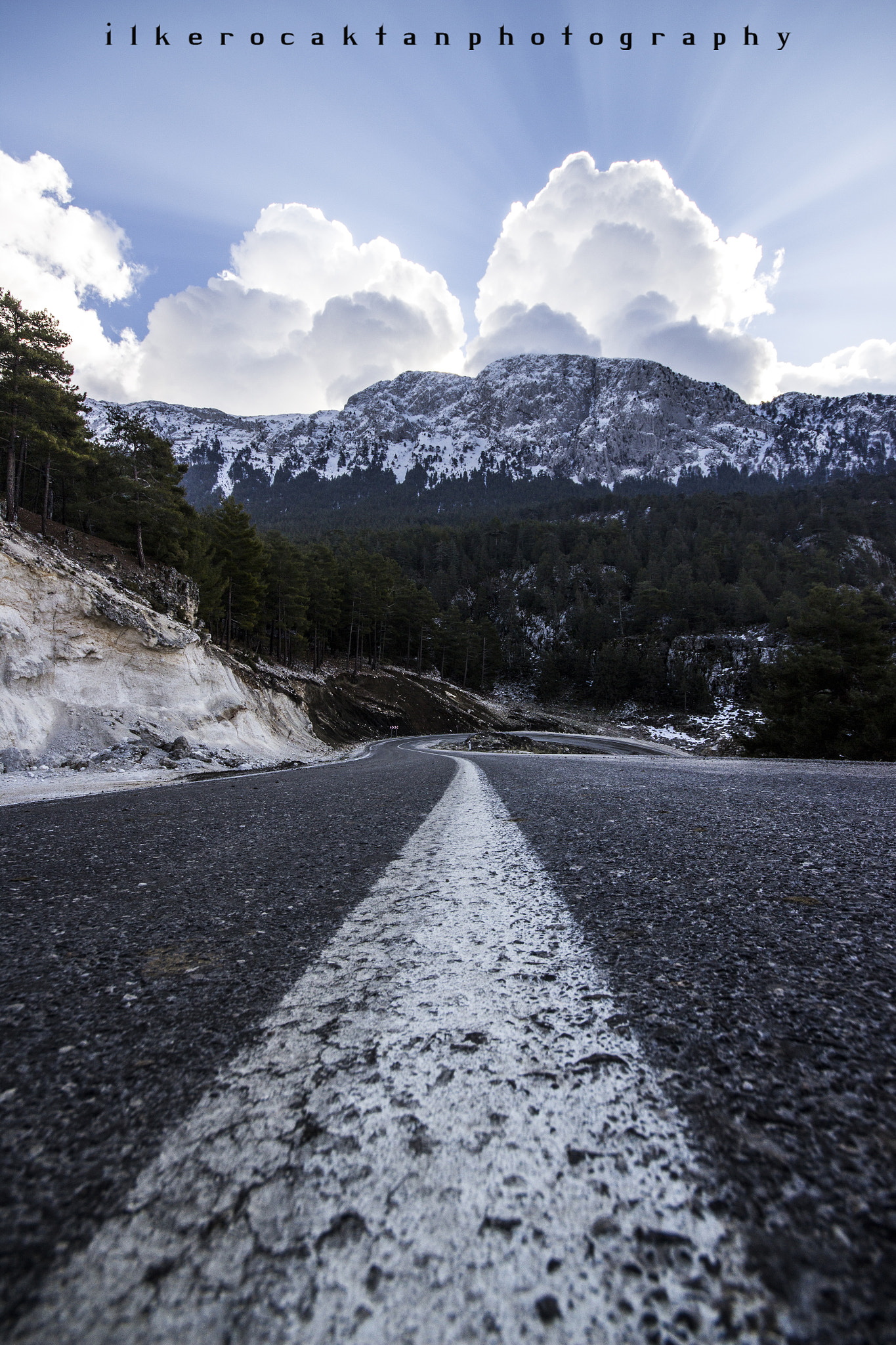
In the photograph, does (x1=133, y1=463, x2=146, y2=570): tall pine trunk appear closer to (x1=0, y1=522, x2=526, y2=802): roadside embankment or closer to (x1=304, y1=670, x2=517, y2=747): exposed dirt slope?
(x1=0, y1=522, x2=526, y2=802): roadside embankment

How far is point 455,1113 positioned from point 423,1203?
0.18 m

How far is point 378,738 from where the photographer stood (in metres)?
31.1

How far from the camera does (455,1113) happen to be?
0.86 m

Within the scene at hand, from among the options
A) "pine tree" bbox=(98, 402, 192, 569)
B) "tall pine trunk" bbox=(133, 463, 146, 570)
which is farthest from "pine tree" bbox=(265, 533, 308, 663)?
"tall pine trunk" bbox=(133, 463, 146, 570)

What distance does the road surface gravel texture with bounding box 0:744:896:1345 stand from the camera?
0.56 meters

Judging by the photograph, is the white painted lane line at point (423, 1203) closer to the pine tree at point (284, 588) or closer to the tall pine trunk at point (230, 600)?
the tall pine trunk at point (230, 600)

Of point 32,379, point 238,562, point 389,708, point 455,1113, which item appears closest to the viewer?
point 455,1113

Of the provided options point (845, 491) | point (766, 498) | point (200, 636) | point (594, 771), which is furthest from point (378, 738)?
point (845, 491)

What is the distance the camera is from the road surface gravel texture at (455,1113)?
1.84 ft

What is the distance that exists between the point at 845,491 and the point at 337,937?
133m

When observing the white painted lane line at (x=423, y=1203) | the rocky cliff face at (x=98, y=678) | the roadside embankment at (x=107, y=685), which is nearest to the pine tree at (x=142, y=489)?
the roadside embankment at (x=107, y=685)

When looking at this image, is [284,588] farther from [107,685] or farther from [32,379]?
[107,685]

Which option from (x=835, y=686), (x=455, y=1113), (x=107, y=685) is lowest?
(x=455, y=1113)

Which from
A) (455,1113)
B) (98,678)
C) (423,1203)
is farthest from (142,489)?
(423,1203)
